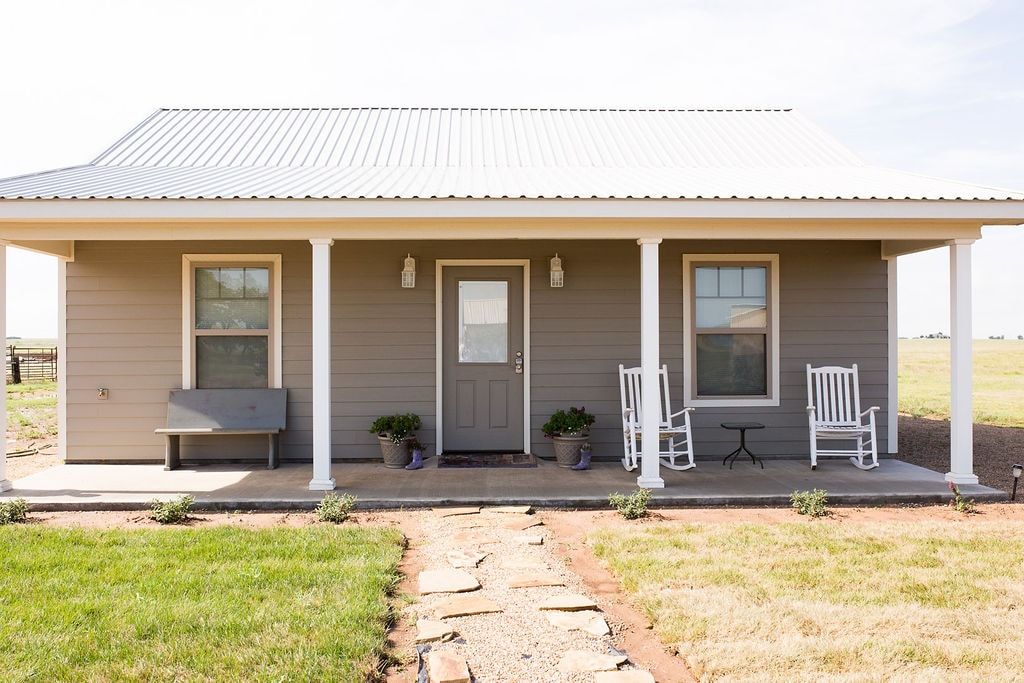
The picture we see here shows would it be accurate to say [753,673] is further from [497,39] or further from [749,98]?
[497,39]

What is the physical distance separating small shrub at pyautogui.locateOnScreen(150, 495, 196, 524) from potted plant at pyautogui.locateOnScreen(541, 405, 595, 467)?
3.32m

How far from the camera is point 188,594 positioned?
3.67 meters

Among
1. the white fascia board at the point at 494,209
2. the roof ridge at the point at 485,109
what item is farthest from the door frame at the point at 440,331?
the roof ridge at the point at 485,109

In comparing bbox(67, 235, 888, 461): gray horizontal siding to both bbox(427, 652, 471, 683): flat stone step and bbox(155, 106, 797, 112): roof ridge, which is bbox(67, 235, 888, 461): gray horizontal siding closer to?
bbox(155, 106, 797, 112): roof ridge

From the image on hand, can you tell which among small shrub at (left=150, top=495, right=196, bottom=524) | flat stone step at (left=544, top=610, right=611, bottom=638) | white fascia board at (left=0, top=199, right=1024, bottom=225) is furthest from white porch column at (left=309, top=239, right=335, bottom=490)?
flat stone step at (left=544, top=610, right=611, bottom=638)

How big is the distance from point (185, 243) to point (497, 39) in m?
6.91

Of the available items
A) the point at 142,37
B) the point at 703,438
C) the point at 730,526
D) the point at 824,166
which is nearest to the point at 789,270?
the point at 824,166

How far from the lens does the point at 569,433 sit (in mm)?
6980

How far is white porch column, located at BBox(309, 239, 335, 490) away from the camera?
5.96 m

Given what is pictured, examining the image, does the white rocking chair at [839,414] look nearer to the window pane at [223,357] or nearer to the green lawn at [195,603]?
the green lawn at [195,603]

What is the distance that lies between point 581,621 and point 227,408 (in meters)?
4.98

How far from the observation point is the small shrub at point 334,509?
5.21 meters

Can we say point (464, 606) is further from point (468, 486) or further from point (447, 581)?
point (468, 486)

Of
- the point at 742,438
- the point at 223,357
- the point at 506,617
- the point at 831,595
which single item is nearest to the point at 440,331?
the point at 223,357
